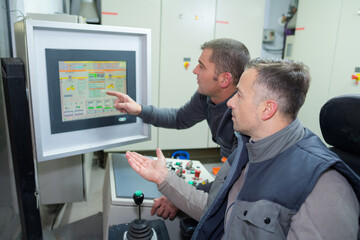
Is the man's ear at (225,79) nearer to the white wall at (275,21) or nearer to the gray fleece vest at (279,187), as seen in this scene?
the gray fleece vest at (279,187)

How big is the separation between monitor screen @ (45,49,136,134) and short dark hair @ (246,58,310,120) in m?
0.76

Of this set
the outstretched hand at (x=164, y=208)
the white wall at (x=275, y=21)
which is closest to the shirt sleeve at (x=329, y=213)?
the outstretched hand at (x=164, y=208)

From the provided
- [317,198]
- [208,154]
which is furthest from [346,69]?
[317,198]

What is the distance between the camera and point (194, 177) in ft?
4.78

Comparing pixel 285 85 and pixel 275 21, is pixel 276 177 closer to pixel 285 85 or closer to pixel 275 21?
pixel 285 85

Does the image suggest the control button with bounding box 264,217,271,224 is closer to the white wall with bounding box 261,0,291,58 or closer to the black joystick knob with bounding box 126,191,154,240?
the black joystick knob with bounding box 126,191,154,240

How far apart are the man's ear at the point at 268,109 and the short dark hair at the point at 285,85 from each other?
0.01 metres


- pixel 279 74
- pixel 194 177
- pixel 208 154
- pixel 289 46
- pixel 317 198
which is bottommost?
pixel 208 154

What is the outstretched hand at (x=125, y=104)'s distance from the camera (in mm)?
1415

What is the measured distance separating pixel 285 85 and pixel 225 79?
602mm

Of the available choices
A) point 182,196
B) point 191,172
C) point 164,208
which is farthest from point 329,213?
point 191,172

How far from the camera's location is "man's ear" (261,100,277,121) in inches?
34.9

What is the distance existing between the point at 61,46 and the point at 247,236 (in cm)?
104

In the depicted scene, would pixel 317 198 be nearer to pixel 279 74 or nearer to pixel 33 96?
pixel 279 74
